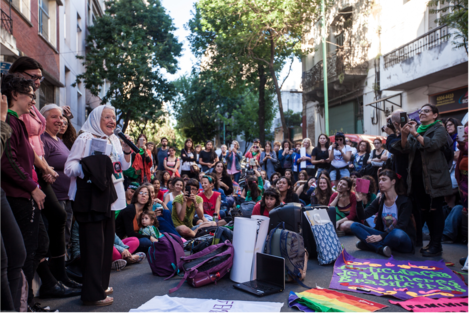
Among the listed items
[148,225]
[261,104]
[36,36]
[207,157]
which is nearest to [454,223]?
[148,225]

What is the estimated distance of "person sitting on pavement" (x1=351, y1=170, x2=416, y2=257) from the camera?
5851mm

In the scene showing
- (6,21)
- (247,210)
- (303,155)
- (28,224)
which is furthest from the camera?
(303,155)

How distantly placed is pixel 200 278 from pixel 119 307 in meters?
1.02

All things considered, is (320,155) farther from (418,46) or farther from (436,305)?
(418,46)

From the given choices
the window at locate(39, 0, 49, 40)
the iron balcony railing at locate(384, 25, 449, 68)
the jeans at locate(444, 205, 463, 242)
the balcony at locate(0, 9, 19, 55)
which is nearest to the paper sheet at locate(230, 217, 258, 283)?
the jeans at locate(444, 205, 463, 242)

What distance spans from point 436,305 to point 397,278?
915mm

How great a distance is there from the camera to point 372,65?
19.2 m

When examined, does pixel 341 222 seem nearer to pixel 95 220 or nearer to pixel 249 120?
pixel 95 220

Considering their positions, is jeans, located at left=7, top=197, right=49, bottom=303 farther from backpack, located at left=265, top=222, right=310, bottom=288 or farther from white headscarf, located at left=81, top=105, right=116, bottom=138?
backpack, located at left=265, top=222, right=310, bottom=288

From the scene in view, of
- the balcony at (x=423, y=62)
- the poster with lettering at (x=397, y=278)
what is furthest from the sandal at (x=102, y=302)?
the balcony at (x=423, y=62)

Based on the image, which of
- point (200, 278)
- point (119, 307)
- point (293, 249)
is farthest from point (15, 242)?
point (293, 249)

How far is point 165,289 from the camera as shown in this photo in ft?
14.6

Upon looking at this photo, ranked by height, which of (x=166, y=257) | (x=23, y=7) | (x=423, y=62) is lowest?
(x=166, y=257)

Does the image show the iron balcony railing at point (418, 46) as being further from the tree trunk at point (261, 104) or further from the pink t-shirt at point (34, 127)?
the pink t-shirt at point (34, 127)
